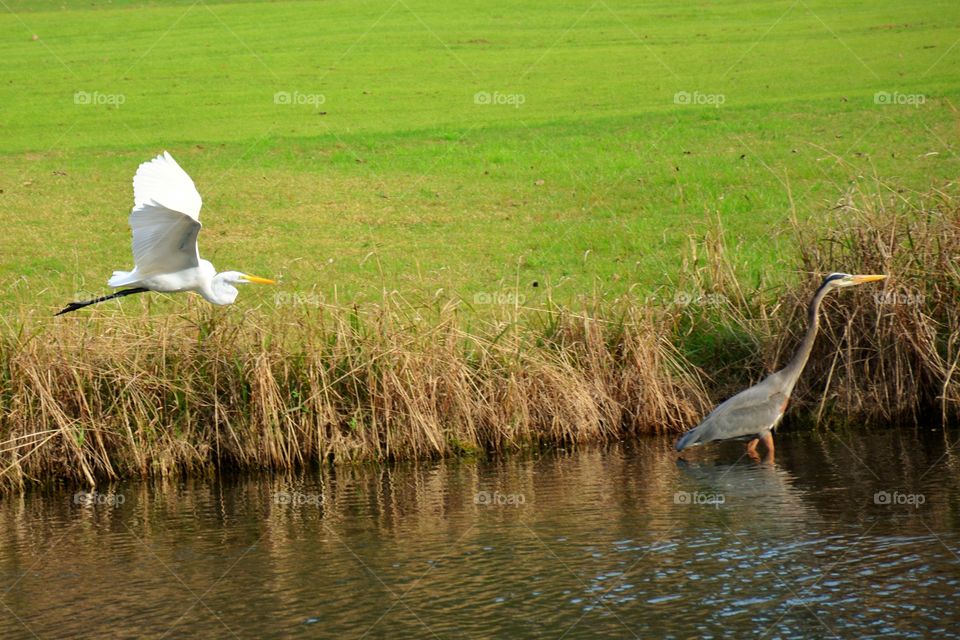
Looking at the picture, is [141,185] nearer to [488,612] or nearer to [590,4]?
[488,612]

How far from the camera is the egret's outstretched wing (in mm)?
10680

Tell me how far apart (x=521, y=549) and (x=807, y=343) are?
4.37 meters

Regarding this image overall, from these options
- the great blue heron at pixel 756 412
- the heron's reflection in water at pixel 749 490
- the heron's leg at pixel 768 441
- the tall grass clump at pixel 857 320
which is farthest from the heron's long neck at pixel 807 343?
the heron's reflection in water at pixel 749 490

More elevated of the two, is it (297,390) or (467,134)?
(467,134)

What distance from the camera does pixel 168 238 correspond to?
433 inches

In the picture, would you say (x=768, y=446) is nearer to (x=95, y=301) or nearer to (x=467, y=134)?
(x=95, y=301)

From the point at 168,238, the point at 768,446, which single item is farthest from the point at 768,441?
the point at 168,238

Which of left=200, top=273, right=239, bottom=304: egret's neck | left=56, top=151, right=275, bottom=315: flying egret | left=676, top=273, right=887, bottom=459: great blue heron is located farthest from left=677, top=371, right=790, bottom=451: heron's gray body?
left=200, top=273, right=239, bottom=304: egret's neck

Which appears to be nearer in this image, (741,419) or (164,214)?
(164,214)

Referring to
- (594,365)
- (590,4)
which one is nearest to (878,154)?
(594,365)

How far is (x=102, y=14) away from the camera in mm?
50219

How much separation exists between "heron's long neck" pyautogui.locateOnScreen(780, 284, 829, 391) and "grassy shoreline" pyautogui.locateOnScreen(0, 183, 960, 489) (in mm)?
837

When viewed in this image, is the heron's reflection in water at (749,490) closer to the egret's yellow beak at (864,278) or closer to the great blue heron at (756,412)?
the great blue heron at (756,412)

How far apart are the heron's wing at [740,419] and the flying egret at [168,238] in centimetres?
440
